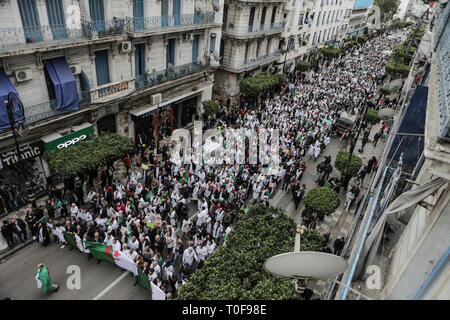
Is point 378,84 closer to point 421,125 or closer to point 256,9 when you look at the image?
point 256,9

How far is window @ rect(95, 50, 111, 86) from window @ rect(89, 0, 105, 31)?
1.42m

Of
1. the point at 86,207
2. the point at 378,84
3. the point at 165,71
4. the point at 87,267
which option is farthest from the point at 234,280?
the point at 378,84

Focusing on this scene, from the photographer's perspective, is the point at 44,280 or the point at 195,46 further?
the point at 195,46

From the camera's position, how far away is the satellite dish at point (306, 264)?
6125 millimetres

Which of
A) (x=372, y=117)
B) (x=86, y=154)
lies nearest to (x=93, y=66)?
(x=86, y=154)

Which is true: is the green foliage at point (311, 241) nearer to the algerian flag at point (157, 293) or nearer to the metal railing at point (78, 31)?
the algerian flag at point (157, 293)

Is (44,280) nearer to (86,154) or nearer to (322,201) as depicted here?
(86,154)

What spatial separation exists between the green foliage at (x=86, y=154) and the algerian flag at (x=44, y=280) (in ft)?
14.8

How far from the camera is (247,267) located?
26.8 feet

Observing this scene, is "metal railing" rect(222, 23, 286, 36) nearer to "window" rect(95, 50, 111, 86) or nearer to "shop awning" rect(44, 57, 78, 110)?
"window" rect(95, 50, 111, 86)

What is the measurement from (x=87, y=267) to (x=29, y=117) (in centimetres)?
742

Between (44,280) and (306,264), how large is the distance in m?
9.35

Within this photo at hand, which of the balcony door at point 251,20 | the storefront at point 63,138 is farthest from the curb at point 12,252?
the balcony door at point 251,20

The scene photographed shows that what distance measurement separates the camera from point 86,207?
15922mm
